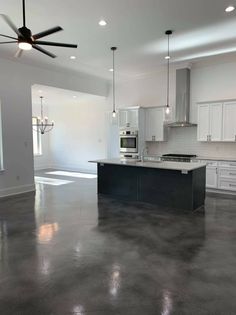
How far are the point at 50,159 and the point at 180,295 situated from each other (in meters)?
10.4

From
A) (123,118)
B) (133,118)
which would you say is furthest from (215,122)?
(123,118)

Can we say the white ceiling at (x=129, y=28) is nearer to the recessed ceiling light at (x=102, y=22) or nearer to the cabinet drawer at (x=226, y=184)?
the recessed ceiling light at (x=102, y=22)

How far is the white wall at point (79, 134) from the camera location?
10.1 meters

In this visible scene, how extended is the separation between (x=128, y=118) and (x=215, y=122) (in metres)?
2.74

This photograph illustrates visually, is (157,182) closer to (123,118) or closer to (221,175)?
(221,175)

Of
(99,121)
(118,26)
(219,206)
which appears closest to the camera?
(118,26)

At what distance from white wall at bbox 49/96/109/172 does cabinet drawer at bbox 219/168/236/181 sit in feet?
15.9

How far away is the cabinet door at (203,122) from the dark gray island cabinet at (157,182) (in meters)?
1.68

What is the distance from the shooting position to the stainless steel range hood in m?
7.14

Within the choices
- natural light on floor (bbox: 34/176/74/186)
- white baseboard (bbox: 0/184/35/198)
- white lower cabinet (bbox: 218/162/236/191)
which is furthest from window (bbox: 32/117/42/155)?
white lower cabinet (bbox: 218/162/236/191)

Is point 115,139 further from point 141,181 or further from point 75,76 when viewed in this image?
point 141,181

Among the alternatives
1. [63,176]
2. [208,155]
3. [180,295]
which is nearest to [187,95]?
[208,155]

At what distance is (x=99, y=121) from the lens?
10.1 metres

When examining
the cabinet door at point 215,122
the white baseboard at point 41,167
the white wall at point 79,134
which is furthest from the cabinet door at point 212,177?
the white baseboard at point 41,167
